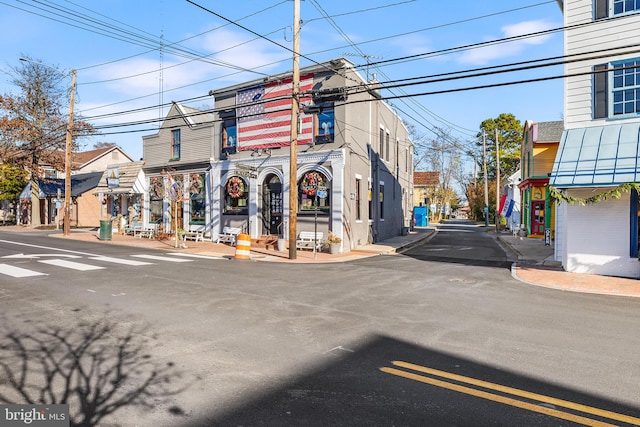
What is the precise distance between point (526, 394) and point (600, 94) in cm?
1220

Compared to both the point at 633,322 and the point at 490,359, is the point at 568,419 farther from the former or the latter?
the point at 633,322

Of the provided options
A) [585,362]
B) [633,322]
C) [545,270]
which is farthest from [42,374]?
[545,270]

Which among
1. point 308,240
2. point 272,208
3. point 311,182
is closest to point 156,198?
point 272,208

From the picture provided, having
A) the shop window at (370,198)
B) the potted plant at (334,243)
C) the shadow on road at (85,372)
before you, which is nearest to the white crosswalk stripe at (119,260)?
the shadow on road at (85,372)

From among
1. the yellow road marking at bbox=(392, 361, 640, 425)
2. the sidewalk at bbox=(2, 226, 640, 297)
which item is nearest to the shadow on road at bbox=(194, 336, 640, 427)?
the yellow road marking at bbox=(392, 361, 640, 425)

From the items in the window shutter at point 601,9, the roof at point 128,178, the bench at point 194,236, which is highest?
the window shutter at point 601,9

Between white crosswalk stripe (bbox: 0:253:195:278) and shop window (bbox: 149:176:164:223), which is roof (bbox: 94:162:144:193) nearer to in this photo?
shop window (bbox: 149:176:164:223)

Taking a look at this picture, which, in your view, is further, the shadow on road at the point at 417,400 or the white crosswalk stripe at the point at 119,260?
the white crosswalk stripe at the point at 119,260

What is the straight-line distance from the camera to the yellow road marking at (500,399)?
12.2ft

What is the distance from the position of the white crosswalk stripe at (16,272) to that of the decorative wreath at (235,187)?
461 inches

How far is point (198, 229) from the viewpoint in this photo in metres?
24.6

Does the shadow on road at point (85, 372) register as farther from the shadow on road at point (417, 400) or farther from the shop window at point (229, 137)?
the shop window at point (229, 137)

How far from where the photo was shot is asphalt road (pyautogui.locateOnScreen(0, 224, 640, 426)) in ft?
12.7

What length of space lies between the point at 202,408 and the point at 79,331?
11.1 ft
